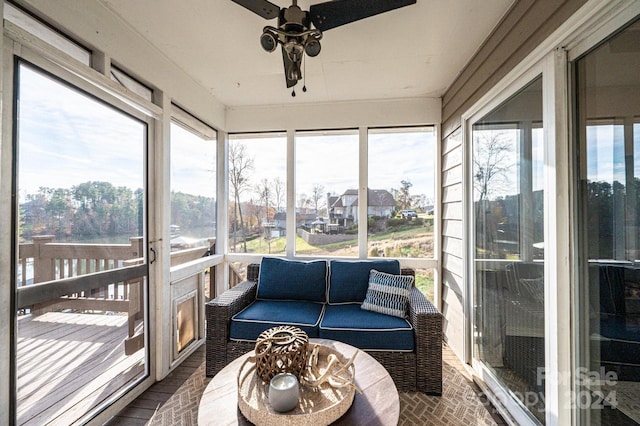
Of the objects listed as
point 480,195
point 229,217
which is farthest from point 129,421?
point 480,195

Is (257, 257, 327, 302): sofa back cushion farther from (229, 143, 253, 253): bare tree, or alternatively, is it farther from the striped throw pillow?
(229, 143, 253, 253): bare tree

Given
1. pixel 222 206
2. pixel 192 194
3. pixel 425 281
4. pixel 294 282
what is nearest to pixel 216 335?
pixel 294 282

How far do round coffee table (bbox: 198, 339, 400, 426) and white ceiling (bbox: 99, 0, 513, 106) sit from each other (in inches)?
87.4

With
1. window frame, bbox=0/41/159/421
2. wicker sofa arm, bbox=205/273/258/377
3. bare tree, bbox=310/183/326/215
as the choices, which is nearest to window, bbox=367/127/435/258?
bare tree, bbox=310/183/326/215

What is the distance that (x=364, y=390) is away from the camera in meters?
1.28

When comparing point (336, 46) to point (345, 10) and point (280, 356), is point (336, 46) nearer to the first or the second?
point (345, 10)

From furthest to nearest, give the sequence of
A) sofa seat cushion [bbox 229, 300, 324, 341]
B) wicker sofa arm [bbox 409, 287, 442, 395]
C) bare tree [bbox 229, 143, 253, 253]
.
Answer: bare tree [bbox 229, 143, 253, 253]
sofa seat cushion [bbox 229, 300, 324, 341]
wicker sofa arm [bbox 409, 287, 442, 395]

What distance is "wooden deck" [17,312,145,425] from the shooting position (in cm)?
140

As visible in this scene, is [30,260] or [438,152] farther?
[438,152]

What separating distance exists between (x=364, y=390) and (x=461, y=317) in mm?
1652

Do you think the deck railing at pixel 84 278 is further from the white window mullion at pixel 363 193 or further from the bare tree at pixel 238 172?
the white window mullion at pixel 363 193

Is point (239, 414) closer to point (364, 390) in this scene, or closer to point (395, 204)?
point (364, 390)

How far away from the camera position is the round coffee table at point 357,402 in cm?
110

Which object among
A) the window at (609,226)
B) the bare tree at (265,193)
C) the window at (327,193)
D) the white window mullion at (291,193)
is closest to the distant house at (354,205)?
the window at (327,193)
